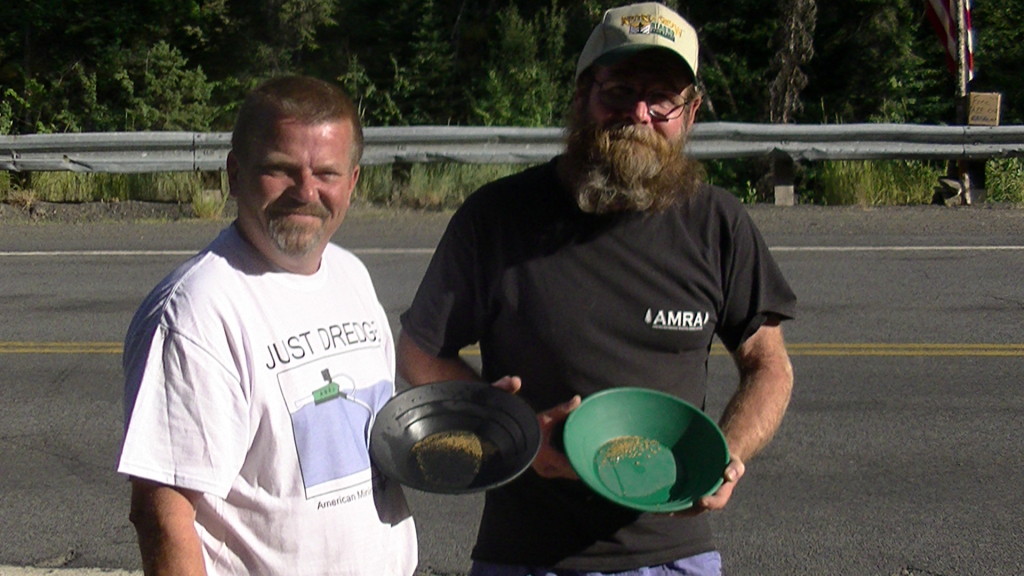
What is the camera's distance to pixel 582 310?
2.63 m

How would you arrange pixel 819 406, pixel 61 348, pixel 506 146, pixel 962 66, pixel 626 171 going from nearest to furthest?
1. pixel 626 171
2. pixel 819 406
3. pixel 61 348
4. pixel 506 146
5. pixel 962 66

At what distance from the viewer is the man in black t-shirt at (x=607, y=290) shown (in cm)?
261

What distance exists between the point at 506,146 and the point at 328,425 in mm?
10816

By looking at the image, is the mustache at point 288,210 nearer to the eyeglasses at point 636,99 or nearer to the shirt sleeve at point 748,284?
the eyeglasses at point 636,99

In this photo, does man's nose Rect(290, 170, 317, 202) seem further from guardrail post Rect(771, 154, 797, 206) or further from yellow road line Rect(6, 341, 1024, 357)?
guardrail post Rect(771, 154, 797, 206)

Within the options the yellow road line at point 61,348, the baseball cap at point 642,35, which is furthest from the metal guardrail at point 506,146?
the baseball cap at point 642,35

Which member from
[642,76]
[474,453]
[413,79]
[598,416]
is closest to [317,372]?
[474,453]

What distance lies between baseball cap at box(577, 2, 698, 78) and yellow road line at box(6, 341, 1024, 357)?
4.69m

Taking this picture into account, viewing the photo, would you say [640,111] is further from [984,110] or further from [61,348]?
[984,110]

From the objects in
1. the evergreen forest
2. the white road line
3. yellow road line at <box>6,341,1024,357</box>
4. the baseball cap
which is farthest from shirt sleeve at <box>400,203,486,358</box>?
the evergreen forest

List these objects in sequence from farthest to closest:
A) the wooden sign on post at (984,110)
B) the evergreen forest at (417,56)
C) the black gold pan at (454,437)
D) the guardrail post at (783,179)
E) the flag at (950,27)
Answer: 1. the evergreen forest at (417,56)
2. the flag at (950,27)
3. the wooden sign on post at (984,110)
4. the guardrail post at (783,179)
5. the black gold pan at (454,437)

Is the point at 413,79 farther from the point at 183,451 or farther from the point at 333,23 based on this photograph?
the point at 183,451

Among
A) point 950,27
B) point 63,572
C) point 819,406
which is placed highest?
point 950,27

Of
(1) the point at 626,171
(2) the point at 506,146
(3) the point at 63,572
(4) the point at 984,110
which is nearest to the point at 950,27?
(4) the point at 984,110
